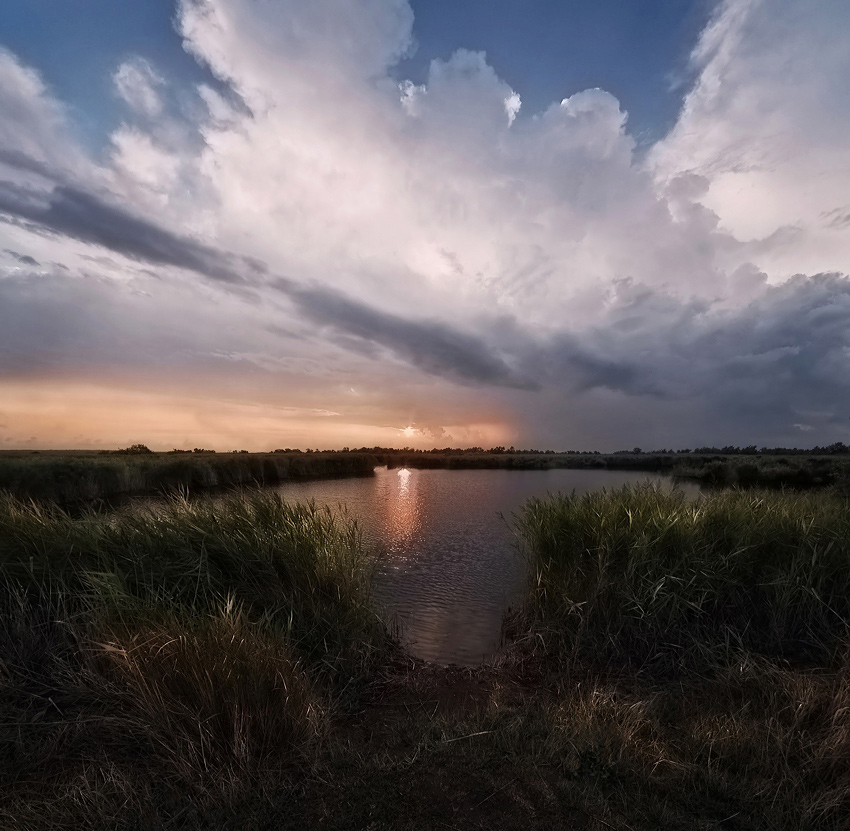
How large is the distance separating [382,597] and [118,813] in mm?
6521

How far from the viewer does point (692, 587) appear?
6438mm

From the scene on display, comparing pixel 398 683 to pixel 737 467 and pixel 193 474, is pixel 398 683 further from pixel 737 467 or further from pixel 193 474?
pixel 737 467

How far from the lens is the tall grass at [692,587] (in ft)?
19.7

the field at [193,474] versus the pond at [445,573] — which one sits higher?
the field at [193,474]

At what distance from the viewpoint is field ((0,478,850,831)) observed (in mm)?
3062

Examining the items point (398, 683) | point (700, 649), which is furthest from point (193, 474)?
point (700, 649)

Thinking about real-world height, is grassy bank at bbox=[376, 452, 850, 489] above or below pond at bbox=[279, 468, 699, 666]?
above

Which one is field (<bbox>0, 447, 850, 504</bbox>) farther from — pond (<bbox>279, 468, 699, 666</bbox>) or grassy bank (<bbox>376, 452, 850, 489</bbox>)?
pond (<bbox>279, 468, 699, 666</bbox>)

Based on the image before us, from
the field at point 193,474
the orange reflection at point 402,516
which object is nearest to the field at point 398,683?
the field at point 193,474

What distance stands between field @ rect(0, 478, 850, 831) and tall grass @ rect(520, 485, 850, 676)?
0.04 m

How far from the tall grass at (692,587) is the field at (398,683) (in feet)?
0.13

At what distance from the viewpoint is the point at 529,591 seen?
802 centimetres

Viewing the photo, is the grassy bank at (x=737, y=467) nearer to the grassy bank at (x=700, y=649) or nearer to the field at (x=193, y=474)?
the field at (x=193, y=474)


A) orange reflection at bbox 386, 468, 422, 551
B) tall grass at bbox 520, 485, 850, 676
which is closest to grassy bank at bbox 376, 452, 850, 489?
tall grass at bbox 520, 485, 850, 676
